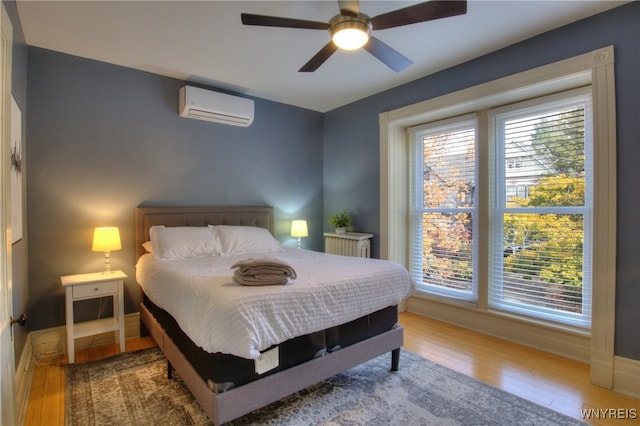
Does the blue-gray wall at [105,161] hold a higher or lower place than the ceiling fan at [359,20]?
lower

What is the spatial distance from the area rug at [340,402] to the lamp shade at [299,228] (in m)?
2.03

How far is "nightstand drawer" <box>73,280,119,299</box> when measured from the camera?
273 cm

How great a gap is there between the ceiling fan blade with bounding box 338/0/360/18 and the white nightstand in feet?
9.11

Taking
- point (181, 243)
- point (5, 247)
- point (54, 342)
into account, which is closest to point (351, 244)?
point (181, 243)

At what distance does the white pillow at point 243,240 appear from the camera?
131 inches

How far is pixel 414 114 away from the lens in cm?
362

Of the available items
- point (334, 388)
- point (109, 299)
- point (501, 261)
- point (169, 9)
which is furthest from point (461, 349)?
point (169, 9)

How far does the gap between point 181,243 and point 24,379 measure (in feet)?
4.58

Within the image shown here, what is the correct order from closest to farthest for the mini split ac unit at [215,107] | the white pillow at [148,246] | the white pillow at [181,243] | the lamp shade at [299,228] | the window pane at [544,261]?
the window pane at [544,261]
the white pillow at [181,243]
the white pillow at [148,246]
the mini split ac unit at [215,107]
the lamp shade at [299,228]

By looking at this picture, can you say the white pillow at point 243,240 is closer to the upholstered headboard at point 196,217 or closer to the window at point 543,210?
the upholstered headboard at point 196,217

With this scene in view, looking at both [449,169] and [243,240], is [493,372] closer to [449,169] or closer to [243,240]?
[449,169]

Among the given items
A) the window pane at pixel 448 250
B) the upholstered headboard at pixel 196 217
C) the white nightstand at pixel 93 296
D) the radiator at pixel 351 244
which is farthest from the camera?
the radiator at pixel 351 244

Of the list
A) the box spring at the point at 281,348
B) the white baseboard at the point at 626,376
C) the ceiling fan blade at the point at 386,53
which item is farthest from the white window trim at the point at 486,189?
the box spring at the point at 281,348

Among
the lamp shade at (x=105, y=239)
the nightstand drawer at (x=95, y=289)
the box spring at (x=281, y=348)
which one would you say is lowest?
the box spring at (x=281, y=348)
